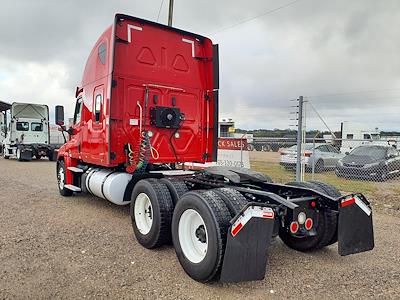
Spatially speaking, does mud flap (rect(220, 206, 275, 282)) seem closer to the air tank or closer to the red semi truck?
the red semi truck

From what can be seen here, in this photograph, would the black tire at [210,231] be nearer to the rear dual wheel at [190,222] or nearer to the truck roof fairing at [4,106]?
the rear dual wheel at [190,222]

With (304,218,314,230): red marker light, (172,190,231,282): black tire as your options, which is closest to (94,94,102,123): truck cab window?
(172,190,231,282): black tire

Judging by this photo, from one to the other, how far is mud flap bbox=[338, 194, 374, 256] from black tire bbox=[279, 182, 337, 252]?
22 centimetres

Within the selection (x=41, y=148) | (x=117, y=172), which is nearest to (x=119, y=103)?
(x=117, y=172)

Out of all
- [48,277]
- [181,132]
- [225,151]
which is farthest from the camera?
[225,151]

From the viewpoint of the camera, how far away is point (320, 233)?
4.09 metres

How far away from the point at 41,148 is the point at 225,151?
533 inches

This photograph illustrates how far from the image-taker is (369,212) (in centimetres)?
385

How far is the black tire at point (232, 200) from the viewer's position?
342 cm

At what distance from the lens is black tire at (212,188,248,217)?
135 inches

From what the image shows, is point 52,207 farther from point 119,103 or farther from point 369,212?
point 369,212

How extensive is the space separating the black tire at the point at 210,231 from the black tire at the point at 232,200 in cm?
5

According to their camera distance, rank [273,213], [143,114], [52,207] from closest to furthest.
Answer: [273,213] < [143,114] < [52,207]

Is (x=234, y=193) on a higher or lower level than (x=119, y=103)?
lower
